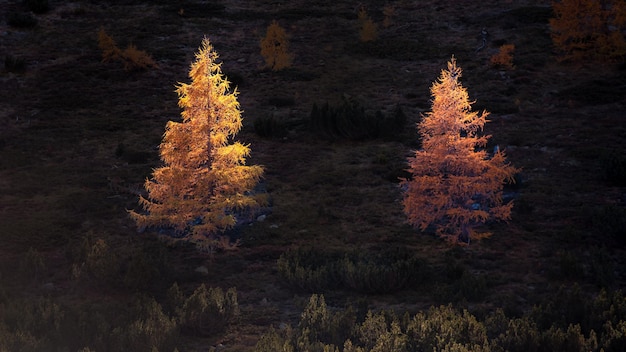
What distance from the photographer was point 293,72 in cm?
2936

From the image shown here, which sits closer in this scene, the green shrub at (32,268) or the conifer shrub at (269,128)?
the green shrub at (32,268)

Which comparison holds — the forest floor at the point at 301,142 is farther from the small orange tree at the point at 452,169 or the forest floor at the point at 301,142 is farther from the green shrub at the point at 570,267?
the small orange tree at the point at 452,169

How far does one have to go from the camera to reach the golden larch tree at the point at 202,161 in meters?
14.0

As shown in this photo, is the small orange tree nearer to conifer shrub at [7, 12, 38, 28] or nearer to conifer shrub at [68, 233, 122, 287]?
conifer shrub at [68, 233, 122, 287]

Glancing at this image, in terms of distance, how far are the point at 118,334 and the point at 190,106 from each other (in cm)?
569

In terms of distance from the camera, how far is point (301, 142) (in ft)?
72.8

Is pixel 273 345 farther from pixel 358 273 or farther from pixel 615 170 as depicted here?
pixel 615 170

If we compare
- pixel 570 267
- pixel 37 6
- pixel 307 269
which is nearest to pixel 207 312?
pixel 307 269

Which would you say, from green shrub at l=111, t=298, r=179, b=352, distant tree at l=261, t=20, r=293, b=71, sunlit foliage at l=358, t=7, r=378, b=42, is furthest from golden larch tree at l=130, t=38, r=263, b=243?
sunlit foliage at l=358, t=7, r=378, b=42

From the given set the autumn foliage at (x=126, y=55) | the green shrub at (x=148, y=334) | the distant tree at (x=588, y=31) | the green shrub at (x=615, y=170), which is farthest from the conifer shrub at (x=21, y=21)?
the green shrub at (x=615, y=170)

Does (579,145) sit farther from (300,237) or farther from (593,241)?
(300,237)

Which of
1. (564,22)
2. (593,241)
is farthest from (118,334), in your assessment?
(564,22)

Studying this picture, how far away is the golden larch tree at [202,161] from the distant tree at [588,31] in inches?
785

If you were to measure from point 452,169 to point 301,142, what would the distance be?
8641mm
